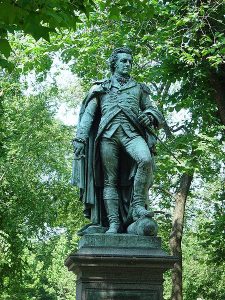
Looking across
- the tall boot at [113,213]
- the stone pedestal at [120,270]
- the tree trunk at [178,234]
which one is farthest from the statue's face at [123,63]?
the tree trunk at [178,234]

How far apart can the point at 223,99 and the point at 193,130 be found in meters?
2.30

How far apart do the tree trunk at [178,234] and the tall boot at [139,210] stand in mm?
9813

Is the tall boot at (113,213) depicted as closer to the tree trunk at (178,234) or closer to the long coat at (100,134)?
the long coat at (100,134)

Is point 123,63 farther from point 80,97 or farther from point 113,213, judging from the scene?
point 80,97

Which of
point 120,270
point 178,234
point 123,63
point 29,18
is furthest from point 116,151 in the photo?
point 178,234

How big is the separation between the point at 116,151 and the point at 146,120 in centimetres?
52

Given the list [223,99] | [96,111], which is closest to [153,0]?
[223,99]

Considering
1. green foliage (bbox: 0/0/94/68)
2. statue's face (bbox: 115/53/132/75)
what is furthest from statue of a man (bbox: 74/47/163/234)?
green foliage (bbox: 0/0/94/68)

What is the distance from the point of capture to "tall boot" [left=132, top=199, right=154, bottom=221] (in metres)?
6.82

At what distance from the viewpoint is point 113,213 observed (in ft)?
23.2

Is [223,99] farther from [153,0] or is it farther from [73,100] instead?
[73,100]

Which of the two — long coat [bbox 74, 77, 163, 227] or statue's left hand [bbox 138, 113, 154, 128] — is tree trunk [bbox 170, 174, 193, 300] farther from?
statue's left hand [bbox 138, 113, 154, 128]

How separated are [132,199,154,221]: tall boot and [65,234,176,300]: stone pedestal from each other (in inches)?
16.0

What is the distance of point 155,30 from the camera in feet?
47.4
